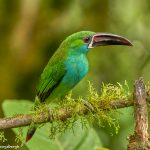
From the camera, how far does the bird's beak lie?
3216mm

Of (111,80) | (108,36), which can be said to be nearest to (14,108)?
(108,36)

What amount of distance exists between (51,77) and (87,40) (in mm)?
367

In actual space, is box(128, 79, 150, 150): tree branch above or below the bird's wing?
below

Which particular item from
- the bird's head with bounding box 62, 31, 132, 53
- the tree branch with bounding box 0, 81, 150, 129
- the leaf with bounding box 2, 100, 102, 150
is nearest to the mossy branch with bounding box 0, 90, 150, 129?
the tree branch with bounding box 0, 81, 150, 129

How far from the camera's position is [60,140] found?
10.6ft

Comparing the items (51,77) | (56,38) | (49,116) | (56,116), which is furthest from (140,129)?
(56,38)

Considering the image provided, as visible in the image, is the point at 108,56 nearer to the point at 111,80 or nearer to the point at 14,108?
the point at 111,80

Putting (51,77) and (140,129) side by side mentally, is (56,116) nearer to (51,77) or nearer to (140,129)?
(140,129)

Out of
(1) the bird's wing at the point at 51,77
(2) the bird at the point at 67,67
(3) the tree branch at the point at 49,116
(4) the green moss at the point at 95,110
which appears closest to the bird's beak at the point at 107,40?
(2) the bird at the point at 67,67

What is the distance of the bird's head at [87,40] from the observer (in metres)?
3.34

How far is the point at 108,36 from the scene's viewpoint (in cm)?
337

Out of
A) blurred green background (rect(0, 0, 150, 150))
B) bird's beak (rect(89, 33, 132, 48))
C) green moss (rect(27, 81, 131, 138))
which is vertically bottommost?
green moss (rect(27, 81, 131, 138))

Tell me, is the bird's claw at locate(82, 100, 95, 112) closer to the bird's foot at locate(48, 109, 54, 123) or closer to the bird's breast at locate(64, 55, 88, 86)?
the bird's foot at locate(48, 109, 54, 123)

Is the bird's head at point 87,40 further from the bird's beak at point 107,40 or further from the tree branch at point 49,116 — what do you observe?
the tree branch at point 49,116
